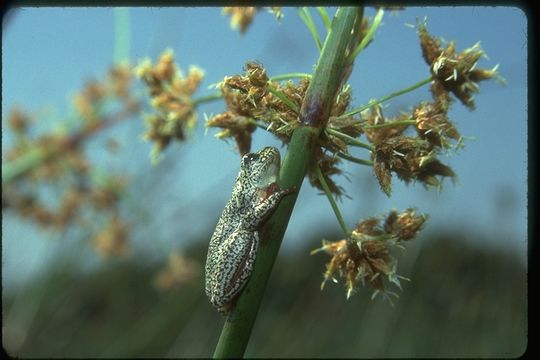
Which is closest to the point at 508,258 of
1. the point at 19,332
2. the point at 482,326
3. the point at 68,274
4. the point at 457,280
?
the point at 457,280

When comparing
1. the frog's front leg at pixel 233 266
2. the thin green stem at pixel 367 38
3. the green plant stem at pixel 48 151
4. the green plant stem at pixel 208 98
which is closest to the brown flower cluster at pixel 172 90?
the green plant stem at pixel 208 98

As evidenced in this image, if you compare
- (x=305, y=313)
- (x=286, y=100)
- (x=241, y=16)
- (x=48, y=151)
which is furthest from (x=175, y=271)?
(x=305, y=313)

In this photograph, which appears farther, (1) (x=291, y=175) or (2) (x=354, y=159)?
(2) (x=354, y=159)

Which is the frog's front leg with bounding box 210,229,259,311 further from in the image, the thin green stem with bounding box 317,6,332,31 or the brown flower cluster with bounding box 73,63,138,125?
the brown flower cluster with bounding box 73,63,138,125

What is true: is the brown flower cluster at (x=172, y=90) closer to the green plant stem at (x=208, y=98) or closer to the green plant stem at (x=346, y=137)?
the green plant stem at (x=208, y=98)

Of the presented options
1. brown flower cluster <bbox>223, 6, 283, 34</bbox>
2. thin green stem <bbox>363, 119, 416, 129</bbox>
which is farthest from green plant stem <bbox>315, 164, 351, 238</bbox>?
brown flower cluster <bbox>223, 6, 283, 34</bbox>

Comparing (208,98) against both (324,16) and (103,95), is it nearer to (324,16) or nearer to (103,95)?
(324,16)
